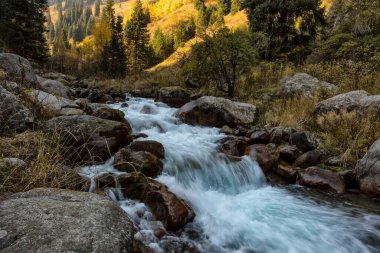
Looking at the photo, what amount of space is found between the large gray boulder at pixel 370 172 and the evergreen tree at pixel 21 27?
95.3ft

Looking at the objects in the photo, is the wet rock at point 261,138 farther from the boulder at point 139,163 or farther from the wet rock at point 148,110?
the wet rock at point 148,110

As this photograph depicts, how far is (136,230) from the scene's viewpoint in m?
3.98

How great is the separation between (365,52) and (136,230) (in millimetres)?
13601

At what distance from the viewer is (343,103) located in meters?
8.34

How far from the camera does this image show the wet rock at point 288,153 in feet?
23.1

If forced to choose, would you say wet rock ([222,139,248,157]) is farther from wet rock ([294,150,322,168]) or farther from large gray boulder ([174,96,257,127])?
large gray boulder ([174,96,257,127])

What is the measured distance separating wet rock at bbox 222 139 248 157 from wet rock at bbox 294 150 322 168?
4.53 feet

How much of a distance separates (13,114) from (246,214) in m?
4.62

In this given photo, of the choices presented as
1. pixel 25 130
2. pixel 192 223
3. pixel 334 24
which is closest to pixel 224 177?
pixel 192 223

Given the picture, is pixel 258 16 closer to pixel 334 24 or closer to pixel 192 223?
pixel 334 24

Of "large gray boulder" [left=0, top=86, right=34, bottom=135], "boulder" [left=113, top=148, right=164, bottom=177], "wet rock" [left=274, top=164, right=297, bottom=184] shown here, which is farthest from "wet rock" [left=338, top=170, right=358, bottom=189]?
"large gray boulder" [left=0, top=86, right=34, bottom=135]

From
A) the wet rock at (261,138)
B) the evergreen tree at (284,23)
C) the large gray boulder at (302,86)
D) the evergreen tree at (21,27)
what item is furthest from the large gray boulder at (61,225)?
the evergreen tree at (21,27)

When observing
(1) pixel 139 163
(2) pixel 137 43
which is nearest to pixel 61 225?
(1) pixel 139 163

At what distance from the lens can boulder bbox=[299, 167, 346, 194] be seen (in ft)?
19.3
